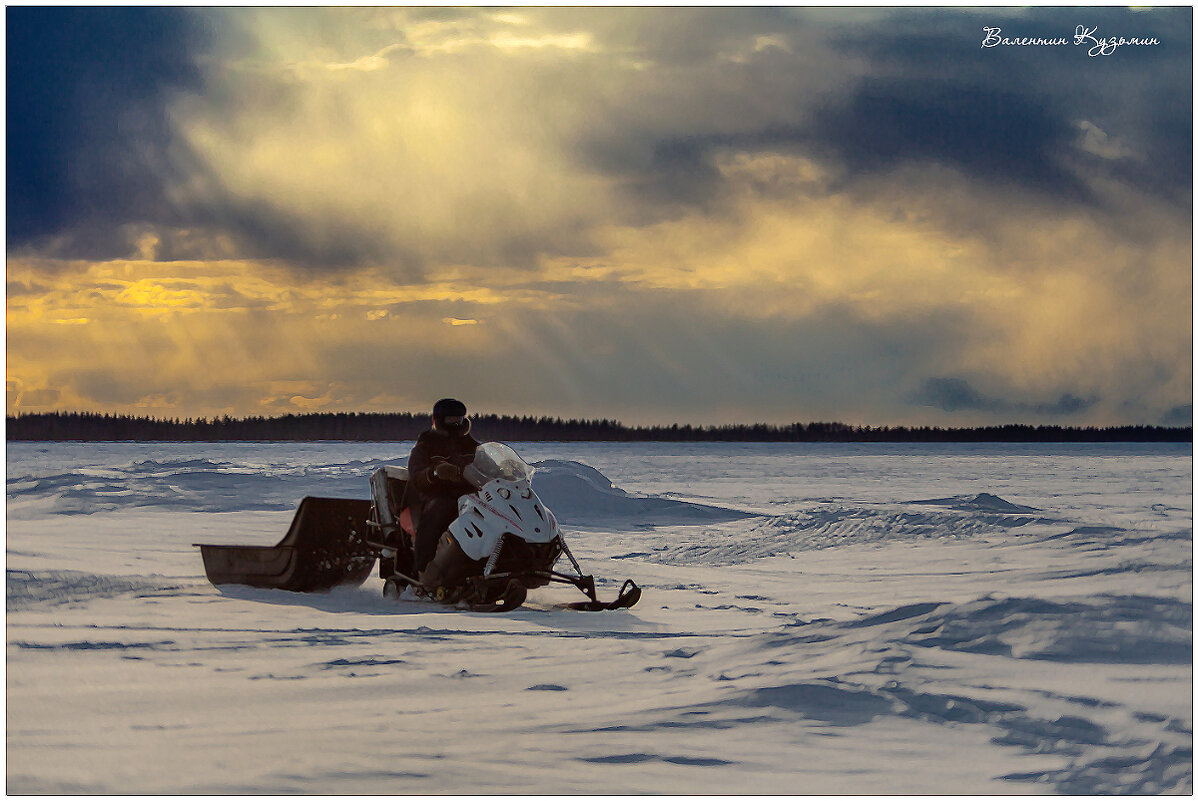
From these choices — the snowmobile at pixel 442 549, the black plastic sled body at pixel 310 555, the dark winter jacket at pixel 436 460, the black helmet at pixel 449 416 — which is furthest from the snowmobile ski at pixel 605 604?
the black plastic sled body at pixel 310 555

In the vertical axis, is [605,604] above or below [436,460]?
below

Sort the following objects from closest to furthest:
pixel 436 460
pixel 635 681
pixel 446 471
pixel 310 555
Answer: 1. pixel 635 681
2. pixel 446 471
3. pixel 436 460
4. pixel 310 555

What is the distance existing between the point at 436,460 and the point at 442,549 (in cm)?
61

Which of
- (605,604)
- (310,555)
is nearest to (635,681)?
(605,604)

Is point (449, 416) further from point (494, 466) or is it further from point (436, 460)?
point (494, 466)

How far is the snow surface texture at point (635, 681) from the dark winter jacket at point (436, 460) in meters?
0.85

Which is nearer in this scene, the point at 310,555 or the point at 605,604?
the point at 605,604

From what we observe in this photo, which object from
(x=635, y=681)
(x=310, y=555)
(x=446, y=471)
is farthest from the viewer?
(x=310, y=555)

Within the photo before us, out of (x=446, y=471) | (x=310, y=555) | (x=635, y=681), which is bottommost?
(x=635, y=681)

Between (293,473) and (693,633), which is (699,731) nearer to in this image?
(693,633)

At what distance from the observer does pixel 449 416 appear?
7.78m

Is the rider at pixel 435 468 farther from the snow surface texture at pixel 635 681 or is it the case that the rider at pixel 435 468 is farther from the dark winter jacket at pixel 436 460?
the snow surface texture at pixel 635 681

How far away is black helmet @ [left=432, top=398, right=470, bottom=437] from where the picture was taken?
7.77 metres

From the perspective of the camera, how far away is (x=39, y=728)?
475 centimetres
